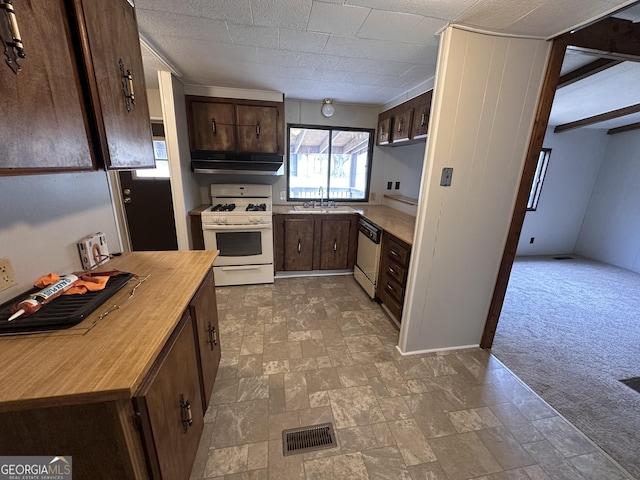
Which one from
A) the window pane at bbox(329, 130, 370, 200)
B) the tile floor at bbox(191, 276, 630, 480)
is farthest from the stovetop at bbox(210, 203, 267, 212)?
the tile floor at bbox(191, 276, 630, 480)

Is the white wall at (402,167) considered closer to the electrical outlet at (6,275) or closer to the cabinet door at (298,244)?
the cabinet door at (298,244)

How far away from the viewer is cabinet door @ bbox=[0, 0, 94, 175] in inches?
24.7

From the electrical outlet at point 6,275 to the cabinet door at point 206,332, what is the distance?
23.7 inches

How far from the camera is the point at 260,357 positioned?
6.61ft

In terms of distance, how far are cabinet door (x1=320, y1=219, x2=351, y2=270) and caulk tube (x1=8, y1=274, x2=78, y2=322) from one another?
2483 mm

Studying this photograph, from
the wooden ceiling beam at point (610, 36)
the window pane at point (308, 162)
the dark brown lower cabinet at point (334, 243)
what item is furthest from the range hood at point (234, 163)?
the wooden ceiling beam at point (610, 36)

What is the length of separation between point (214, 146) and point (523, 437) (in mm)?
3664

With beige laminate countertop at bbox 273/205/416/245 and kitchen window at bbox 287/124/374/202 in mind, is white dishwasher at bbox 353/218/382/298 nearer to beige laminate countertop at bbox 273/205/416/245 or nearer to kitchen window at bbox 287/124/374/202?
beige laminate countertop at bbox 273/205/416/245

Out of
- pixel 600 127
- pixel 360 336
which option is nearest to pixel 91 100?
pixel 360 336

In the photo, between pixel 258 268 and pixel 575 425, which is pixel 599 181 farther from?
pixel 258 268

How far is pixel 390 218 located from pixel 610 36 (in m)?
2.01

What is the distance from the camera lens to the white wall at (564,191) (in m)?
4.32

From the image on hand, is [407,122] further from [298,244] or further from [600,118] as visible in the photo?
[600,118]

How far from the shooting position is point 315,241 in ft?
10.8
